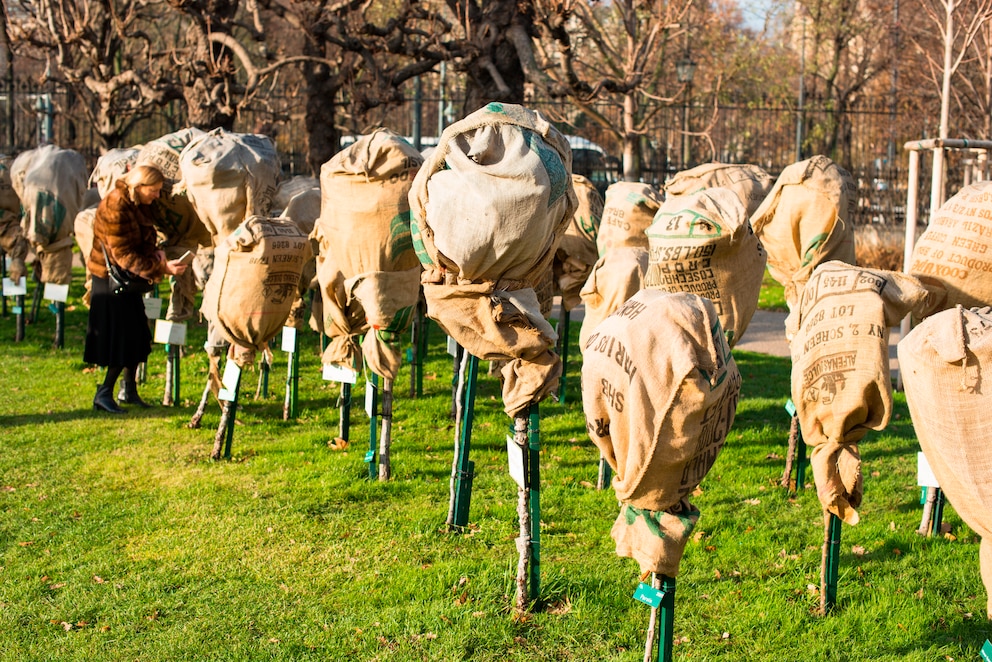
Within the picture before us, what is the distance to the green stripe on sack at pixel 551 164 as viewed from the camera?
15.2ft

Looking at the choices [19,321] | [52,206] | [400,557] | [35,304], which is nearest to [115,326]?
[52,206]

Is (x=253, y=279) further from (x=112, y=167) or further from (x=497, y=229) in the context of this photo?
(x=112, y=167)

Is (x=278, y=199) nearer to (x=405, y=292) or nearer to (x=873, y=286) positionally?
(x=405, y=292)

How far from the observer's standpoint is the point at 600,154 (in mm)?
19766

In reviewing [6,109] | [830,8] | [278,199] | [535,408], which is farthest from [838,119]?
[535,408]

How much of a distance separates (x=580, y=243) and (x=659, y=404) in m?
5.37

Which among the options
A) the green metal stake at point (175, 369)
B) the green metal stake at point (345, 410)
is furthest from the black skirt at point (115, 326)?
the green metal stake at point (345, 410)

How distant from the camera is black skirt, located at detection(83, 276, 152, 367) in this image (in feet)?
29.7

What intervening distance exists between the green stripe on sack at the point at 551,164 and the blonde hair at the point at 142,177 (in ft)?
15.7

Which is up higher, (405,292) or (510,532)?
(405,292)

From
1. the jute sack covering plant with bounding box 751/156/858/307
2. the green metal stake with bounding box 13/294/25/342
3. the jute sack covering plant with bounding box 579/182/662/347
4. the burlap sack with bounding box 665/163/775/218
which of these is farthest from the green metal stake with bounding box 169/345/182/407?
the jute sack covering plant with bounding box 751/156/858/307

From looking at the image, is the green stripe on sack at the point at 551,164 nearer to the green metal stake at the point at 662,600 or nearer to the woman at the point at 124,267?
the green metal stake at the point at 662,600

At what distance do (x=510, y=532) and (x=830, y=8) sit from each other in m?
23.9

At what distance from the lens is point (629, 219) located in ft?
24.5
